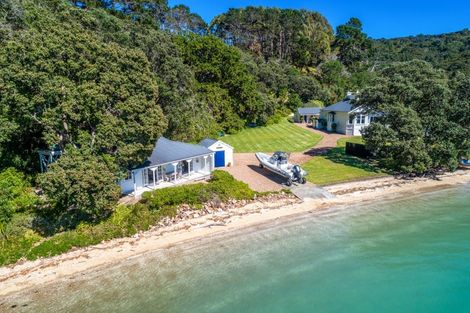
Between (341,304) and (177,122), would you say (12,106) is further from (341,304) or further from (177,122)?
(341,304)

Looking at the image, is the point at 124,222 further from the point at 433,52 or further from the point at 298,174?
the point at 433,52

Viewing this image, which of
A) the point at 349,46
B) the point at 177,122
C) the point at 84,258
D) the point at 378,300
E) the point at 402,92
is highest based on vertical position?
the point at 349,46

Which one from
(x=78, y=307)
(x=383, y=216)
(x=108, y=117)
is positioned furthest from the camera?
(x=383, y=216)

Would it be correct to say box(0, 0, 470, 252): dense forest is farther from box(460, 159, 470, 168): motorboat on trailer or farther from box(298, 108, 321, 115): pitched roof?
box(298, 108, 321, 115): pitched roof

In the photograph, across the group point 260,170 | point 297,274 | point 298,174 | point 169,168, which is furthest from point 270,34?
point 297,274

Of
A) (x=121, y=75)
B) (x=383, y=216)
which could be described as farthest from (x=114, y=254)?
(x=383, y=216)

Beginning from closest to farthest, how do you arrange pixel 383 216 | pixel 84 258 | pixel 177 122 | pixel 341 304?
pixel 341 304
pixel 84 258
pixel 383 216
pixel 177 122

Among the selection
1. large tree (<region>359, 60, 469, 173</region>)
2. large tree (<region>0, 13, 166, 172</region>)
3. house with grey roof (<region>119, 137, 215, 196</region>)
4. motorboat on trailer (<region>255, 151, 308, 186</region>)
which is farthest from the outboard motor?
large tree (<region>0, 13, 166, 172</region>)
